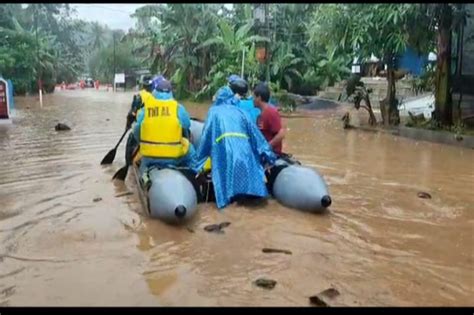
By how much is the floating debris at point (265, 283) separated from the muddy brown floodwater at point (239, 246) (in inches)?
2.0

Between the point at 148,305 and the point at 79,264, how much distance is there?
3.68 ft

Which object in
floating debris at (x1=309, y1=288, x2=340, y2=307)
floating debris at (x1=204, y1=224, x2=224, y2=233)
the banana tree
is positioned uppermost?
the banana tree

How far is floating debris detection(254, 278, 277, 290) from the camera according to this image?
163 inches

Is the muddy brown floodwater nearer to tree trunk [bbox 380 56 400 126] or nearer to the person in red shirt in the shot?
the person in red shirt

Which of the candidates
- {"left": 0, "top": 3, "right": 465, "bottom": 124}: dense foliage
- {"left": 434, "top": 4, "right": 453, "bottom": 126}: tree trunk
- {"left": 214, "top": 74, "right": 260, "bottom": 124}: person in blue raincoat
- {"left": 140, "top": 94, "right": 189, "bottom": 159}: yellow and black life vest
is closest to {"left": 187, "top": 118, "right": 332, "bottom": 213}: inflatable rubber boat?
{"left": 214, "top": 74, "right": 260, "bottom": 124}: person in blue raincoat

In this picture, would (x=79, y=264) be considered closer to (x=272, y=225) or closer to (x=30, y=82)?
(x=272, y=225)

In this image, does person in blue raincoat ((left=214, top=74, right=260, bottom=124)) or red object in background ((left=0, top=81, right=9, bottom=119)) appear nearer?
person in blue raincoat ((left=214, top=74, right=260, bottom=124))

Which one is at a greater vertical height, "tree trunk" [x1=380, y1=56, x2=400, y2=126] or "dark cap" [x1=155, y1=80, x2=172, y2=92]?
"dark cap" [x1=155, y1=80, x2=172, y2=92]

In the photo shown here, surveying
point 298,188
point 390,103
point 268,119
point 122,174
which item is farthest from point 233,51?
point 298,188

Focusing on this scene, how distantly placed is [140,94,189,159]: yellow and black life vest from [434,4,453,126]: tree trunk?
9.26 m

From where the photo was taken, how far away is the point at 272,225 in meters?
5.62

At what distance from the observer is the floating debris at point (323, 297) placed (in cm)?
386

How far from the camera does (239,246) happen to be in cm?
509

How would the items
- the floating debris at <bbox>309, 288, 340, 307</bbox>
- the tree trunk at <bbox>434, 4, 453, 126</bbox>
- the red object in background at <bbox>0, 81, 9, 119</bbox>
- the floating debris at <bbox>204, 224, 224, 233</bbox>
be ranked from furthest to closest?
the red object in background at <bbox>0, 81, 9, 119</bbox> → the tree trunk at <bbox>434, 4, 453, 126</bbox> → the floating debris at <bbox>204, 224, 224, 233</bbox> → the floating debris at <bbox>309, 288, 340, 307</bbox>
